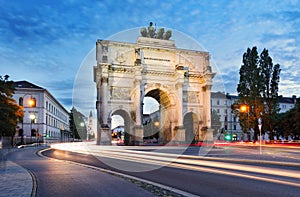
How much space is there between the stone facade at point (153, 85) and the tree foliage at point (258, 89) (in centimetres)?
624

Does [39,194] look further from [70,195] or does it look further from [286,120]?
[286,120]

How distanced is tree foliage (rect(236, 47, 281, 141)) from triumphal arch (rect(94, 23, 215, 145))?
241 inches

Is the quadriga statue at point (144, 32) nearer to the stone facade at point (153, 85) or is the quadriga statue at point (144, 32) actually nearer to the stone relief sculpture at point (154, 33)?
the stone relief sculpture at point (154, 33)

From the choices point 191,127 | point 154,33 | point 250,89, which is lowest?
point 191,127

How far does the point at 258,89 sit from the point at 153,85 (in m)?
17.2

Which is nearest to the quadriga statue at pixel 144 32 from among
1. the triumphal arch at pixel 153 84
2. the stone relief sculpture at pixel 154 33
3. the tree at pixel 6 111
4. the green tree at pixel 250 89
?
the stone relief sculpture at pixel 154 33

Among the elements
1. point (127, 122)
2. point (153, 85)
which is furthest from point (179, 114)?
point (127, 122)

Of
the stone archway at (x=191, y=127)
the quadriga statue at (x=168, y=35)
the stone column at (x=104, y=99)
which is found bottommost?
the stone archway at (x=191, y=127)

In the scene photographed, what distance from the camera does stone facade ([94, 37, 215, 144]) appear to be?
49.7 meters

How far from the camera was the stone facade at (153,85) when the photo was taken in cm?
4972

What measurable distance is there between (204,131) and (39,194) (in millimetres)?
47170

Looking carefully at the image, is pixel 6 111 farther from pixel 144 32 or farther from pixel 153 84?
pixel 144 32

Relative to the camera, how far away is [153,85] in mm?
52250

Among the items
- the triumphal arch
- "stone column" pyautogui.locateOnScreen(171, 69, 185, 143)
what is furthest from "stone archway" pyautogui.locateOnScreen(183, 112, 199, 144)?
"stone column" pyautogui.locateOnScreen(171, 69, 185, 143)
